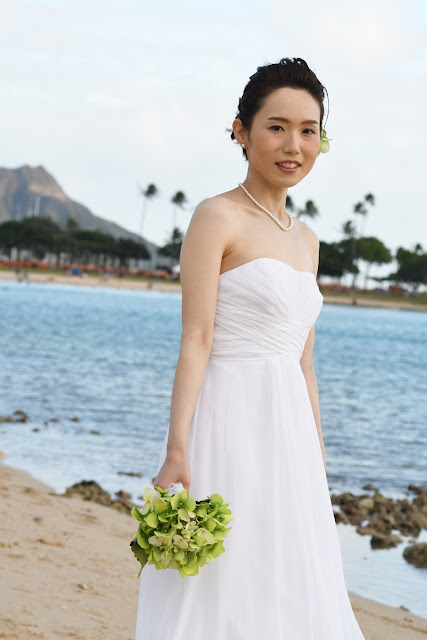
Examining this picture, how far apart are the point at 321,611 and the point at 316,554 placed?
168 millimetres

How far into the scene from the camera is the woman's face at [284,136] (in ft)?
8.91

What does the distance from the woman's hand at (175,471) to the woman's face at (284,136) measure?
3.25 ft

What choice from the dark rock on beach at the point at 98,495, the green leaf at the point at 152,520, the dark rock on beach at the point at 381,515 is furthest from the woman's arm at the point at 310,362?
the dark rock on beach at the point at 98,495

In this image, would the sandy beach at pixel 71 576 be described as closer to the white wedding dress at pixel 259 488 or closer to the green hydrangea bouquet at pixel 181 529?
the white wedding dress at pixel 259 488

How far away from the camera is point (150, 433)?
1408 cm

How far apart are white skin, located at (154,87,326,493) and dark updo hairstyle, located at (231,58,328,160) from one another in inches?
0.9

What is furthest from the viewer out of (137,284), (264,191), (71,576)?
(137,284)

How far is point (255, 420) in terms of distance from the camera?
2.60 m

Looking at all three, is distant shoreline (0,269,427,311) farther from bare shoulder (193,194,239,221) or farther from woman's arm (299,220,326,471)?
bare shoulder (193,194,239,221)

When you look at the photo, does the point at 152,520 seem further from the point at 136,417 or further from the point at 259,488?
the point at 136,417

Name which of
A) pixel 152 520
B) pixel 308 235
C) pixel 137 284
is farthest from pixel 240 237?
pixel 137 284

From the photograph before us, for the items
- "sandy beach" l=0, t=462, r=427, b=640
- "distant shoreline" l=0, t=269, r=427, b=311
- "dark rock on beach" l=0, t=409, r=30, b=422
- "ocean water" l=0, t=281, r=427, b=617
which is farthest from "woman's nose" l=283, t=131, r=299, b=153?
"distant shoreline" l=0, t=269, r=427, b=311

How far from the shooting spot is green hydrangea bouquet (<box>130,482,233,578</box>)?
2.30 metres

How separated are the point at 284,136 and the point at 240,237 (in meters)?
0.38
